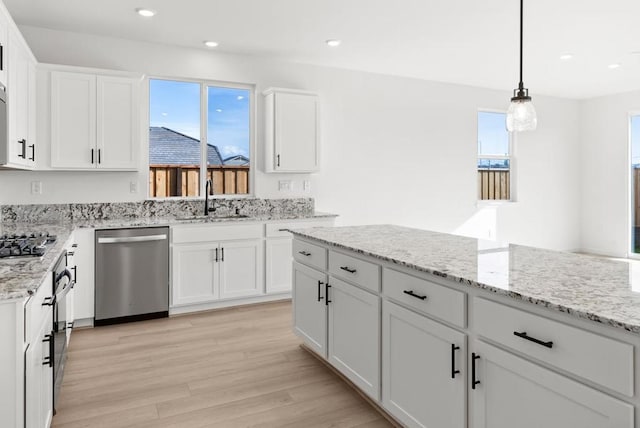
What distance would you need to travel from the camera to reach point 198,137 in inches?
193

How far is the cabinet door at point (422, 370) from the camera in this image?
1.74m

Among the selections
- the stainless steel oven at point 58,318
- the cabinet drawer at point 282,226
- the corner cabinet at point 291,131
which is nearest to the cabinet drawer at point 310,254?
the cabinet drawer at point 282,226

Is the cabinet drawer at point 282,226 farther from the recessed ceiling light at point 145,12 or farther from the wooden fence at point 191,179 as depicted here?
the recessed ceiling light at point 145,12

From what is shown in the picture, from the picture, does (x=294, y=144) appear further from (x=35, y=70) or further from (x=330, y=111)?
(x=35, y=70)

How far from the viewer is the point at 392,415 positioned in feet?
7.13

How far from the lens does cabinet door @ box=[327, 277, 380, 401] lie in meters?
2.28

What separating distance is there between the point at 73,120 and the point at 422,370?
3.55 metres

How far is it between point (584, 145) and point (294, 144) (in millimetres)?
5253

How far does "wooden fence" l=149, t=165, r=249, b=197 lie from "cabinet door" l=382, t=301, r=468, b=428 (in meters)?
3.22

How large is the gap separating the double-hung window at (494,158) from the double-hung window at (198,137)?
3.54 metres

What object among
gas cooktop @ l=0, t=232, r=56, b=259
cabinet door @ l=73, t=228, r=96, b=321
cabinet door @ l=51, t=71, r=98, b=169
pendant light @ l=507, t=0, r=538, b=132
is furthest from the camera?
cabinet door @ l=51, t=71, r=98, b=169

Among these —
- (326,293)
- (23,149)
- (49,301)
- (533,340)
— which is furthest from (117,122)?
(533,340)

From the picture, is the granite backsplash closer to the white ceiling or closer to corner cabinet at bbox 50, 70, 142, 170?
corner cabinet at bbox 50, 70, 142, 170

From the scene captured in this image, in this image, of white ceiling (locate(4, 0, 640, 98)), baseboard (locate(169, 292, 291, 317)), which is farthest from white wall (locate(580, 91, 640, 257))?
baseboard (locate(169, 292, 291, 317))
